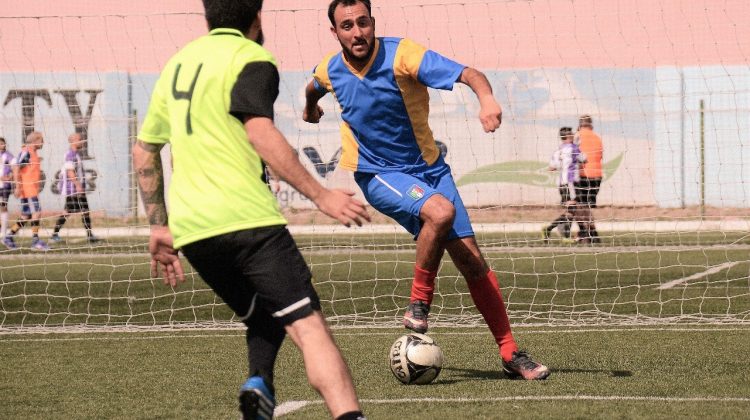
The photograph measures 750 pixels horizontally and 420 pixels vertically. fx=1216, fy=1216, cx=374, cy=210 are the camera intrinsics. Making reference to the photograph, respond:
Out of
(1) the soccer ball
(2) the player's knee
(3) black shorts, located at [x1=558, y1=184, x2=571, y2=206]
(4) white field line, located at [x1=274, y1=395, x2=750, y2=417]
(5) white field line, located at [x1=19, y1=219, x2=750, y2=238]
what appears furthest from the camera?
(3) black shorts, located at [x1=558, y1=184, x2=571, y2=206]

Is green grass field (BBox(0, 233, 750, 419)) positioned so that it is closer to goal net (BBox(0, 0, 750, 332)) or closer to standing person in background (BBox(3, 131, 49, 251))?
goal net (BBox(0, 0, 750, 332))

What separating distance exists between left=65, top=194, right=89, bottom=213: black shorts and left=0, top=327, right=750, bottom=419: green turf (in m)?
11.4

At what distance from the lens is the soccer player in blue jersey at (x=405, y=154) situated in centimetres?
696

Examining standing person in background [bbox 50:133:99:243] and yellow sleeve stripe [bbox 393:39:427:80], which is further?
standing person in background [bbox 50:133:99:243]

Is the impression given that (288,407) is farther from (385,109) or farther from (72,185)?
(72,185)

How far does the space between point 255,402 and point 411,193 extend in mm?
2855

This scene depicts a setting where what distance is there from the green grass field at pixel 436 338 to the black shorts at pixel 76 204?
4298 mm

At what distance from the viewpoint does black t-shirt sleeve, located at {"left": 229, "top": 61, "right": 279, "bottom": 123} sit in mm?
4191

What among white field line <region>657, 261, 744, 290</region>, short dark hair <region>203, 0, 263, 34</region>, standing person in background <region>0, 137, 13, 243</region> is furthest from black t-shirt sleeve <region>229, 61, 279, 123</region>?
standing person in background <region>0, 137, 13, 243</region>

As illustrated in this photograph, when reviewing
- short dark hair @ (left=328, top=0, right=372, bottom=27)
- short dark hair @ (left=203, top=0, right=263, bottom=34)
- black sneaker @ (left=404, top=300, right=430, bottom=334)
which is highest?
short dark hair @ (left=328, top=0, right=372, bottom=27)

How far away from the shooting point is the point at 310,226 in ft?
76.3

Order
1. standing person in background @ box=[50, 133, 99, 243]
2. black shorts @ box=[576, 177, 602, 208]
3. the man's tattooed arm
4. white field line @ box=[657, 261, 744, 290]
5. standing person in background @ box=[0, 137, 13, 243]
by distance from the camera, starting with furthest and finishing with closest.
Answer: standing person in background @ box=[50, 133, 99, 243] < standing person in background @ box=[0, 137, 13, 243] < black shorts @ box=[576, 177, 602, 208] < white field line @ box=[657, 261, 744, 290] < the man's tattooed arm

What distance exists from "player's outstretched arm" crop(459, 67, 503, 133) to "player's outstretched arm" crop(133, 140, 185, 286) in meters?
1.59

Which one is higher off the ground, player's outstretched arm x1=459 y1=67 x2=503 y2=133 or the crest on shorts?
player's outstretched arm x1=459 y1=67 x2=503 y2=133
